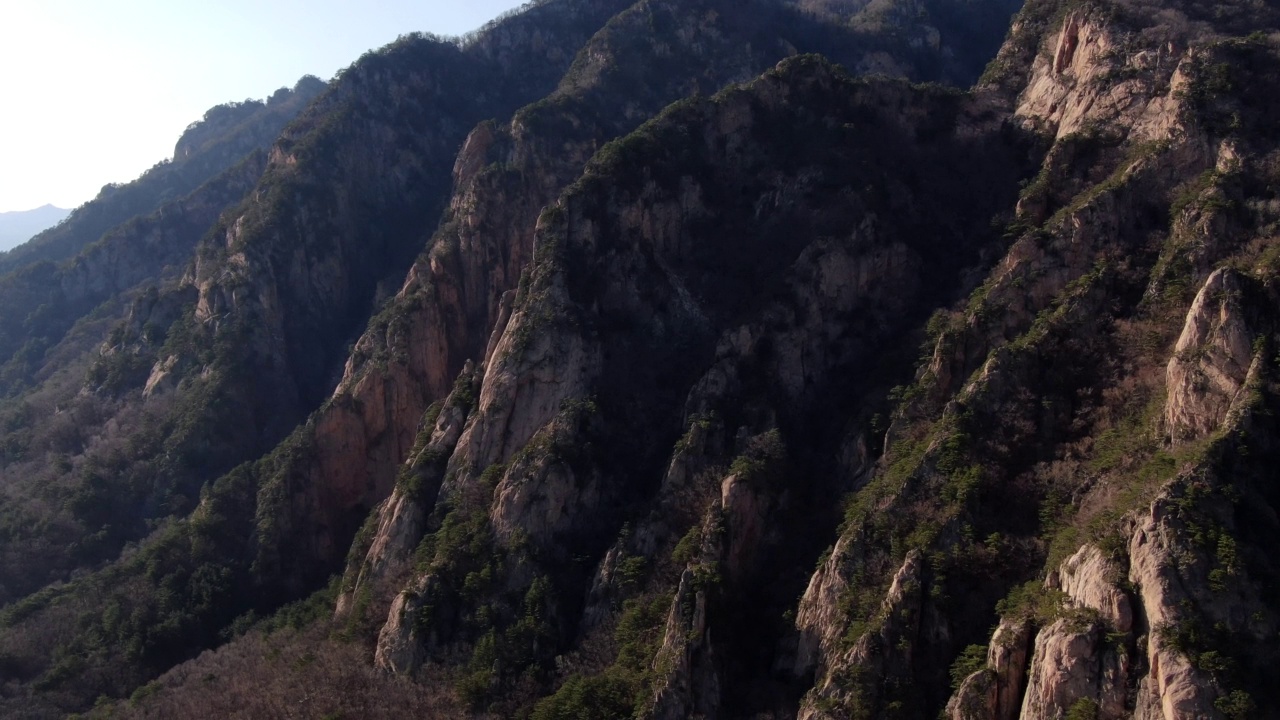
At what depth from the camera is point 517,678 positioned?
43344mm

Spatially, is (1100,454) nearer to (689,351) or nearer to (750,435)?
(750,435)

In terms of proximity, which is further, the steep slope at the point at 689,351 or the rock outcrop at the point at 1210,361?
the steep slope at the point at 689,351

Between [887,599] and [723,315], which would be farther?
[723,315]

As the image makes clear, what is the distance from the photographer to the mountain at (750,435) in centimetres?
3409

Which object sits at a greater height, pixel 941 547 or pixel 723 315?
pixel 723 315

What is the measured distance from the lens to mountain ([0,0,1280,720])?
34.1 metres

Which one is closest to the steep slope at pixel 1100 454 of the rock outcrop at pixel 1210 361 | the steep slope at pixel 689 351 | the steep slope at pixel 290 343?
the rock outcrop at pixel 1210 361

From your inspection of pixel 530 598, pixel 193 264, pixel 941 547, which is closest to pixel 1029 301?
pixel 941 547

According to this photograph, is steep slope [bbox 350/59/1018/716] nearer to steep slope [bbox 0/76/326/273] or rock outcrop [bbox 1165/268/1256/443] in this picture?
rock outcrop [bbox 1165/268/1256/443]

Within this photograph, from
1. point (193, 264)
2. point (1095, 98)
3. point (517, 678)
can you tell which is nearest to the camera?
point (517, 678)

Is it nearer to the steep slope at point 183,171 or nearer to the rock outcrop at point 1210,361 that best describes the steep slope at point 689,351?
the rock outcrop at point 1210,361

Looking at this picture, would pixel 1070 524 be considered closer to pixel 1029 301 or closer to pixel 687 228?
pixel 1029 301

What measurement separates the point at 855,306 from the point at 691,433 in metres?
13.5

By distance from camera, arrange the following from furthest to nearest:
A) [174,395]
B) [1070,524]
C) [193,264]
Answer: [193,264]
[174,395]
[1070,524]
